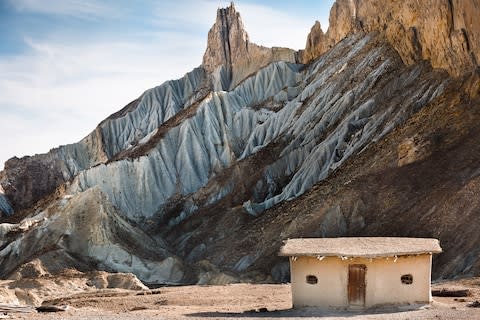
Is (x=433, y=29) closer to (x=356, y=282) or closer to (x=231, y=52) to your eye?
(x=356, y=282)

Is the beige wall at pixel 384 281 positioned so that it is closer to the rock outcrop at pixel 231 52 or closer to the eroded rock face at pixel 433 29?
the eroded rock face at pixel 433 29

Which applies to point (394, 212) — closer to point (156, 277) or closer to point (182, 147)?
point (156, 277)

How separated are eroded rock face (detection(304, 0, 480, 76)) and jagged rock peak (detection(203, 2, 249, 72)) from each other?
42.6 meters

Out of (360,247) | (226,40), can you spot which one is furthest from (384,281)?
(226,40)

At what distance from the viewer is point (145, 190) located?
78.4 meters

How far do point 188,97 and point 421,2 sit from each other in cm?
7160

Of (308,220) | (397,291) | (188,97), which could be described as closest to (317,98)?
(308,220)

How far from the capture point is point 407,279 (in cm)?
2708

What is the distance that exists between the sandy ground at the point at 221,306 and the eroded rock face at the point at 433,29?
2223cm

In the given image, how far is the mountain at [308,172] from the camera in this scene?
45.2 meters

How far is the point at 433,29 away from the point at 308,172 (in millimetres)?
14054

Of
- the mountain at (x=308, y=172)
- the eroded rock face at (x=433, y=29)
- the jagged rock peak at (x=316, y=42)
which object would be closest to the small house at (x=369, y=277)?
the mountain at (x=308, y=172)

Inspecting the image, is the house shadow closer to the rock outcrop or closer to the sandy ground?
the sandy ground

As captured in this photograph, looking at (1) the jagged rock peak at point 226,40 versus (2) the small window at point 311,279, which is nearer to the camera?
(2) the small window at point 311,279
